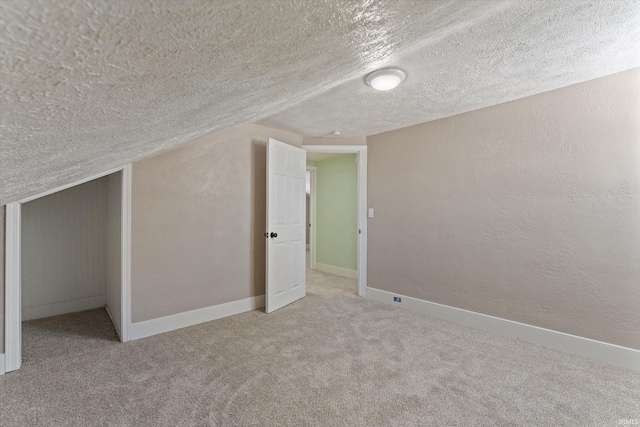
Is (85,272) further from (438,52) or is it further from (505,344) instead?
(505,344)

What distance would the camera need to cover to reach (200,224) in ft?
9.59

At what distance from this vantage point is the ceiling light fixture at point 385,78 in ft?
6.58

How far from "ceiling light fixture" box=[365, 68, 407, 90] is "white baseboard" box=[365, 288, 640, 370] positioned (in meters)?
2.26

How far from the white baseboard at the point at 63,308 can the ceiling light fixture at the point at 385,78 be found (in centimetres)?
359

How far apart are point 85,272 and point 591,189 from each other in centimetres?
484

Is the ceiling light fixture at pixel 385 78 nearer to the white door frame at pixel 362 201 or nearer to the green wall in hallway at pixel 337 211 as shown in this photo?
the white door frame at pixel 362 201

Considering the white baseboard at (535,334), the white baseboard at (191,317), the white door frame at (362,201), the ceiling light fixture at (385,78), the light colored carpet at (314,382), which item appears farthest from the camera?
the white door frame at (362,201)

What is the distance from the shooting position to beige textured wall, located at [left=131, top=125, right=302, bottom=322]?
102 inches

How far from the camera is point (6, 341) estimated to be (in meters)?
1.96

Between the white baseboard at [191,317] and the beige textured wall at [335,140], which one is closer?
the white baseboard at [191,317]

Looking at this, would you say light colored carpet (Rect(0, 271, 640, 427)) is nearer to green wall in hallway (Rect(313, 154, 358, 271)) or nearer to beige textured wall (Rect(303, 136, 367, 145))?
beige textured wall (Rect(303, 136, 367, 145))

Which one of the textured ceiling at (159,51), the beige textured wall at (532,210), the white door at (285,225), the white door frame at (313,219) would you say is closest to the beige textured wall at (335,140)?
the white door at (285,225)

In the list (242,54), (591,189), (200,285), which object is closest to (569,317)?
(591,189)

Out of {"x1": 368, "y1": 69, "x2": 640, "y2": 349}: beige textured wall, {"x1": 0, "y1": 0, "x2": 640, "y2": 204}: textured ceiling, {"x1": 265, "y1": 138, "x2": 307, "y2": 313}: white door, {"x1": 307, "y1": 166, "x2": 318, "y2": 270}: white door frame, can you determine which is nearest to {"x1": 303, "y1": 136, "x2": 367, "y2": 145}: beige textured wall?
{"x1": 265, "y1": 138, "x2": 307, "y2": 313}: white door
